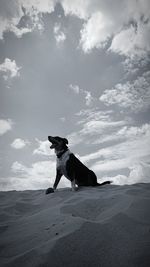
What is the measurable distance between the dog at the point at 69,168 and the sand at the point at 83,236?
80.0 inches

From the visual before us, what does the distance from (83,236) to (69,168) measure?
121 inches

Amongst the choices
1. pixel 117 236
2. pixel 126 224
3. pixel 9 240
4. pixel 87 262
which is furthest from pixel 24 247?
pixel 126 224

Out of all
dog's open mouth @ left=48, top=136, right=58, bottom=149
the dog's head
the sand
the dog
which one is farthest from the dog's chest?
the sand

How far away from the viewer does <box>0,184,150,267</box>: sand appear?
151 centimetres

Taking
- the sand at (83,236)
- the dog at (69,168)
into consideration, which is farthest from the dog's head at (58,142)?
the sand at (83,236)

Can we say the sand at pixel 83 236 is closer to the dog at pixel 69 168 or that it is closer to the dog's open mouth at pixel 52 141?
the dog at pixel 69 168

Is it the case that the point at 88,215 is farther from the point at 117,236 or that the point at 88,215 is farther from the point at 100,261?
the point at 100,261

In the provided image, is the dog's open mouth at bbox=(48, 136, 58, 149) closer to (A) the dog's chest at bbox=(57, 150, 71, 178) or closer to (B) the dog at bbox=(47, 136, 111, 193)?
(B) the dog at bbox=(47, 136, 111, 193)

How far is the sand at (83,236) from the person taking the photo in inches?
59.4

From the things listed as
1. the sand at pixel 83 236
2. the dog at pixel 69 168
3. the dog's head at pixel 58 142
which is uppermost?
the dog's head at pixel 58 142

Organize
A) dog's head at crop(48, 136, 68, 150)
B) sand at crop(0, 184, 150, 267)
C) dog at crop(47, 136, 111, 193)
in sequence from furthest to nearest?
1. dog's head at crop(48, 136, 68, 150)
2. dog at crop(47, 136, 111, 193)
3. sand at crop(0, 184, 150, 267)

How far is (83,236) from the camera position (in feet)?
5.97

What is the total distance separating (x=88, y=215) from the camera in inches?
98.0

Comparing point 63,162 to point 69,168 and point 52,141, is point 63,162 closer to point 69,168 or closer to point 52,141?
point 69,168
